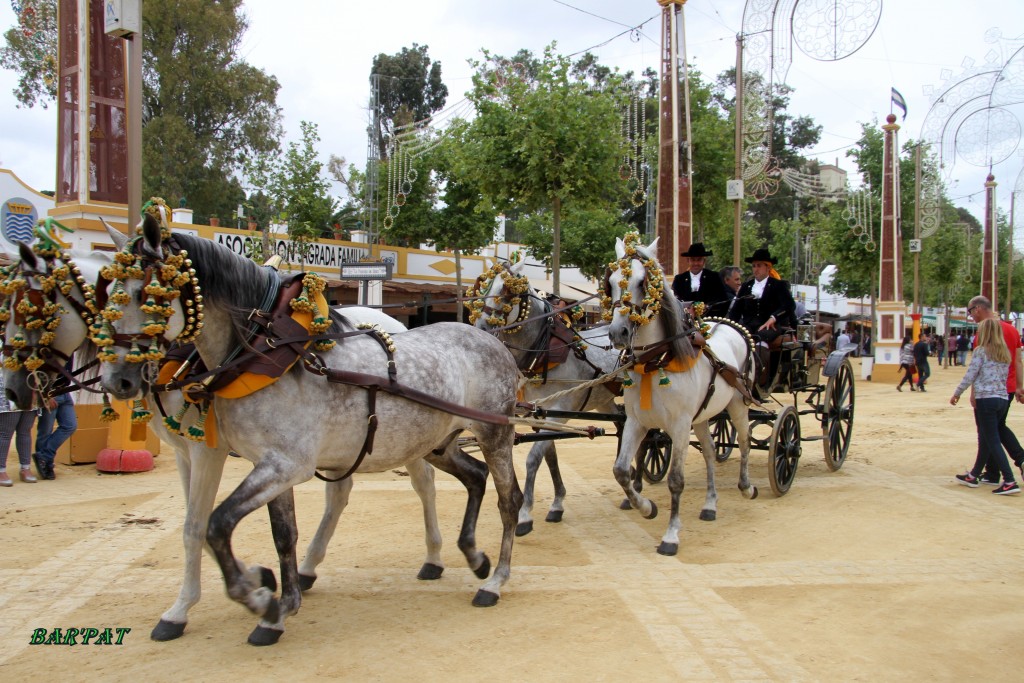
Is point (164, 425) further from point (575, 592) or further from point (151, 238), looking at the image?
point (575, 592)

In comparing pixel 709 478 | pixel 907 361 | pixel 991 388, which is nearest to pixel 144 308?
pixel 709 478

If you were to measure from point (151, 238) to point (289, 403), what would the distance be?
1.06m

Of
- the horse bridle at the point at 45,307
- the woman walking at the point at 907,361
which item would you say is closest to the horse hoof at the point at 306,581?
the horse bridle at the point at 45,307

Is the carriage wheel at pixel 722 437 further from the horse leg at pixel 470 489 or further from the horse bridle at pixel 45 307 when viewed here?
the horse bridle at pixel 45 307

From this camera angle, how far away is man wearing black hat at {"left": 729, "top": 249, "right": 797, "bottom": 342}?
829cm

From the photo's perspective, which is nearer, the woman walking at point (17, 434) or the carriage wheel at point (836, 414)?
the woman walking at point (17, 434)

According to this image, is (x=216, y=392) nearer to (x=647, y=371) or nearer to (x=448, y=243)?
(x=647, y=371)

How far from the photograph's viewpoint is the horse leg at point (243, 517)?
3611mm

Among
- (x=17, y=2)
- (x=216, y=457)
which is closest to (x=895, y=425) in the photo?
(x=216, y=457)

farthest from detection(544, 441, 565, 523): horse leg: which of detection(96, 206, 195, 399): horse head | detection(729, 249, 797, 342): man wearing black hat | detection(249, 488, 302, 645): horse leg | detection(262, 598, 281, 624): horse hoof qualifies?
detection(96, 206, 195, 399): horse head

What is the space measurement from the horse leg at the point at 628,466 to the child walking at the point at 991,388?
13.6 ft

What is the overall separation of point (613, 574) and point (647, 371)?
169 centimetres

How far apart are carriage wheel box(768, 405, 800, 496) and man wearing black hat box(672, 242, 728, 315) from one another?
4.58 ft

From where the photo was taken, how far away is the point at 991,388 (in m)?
8.20
